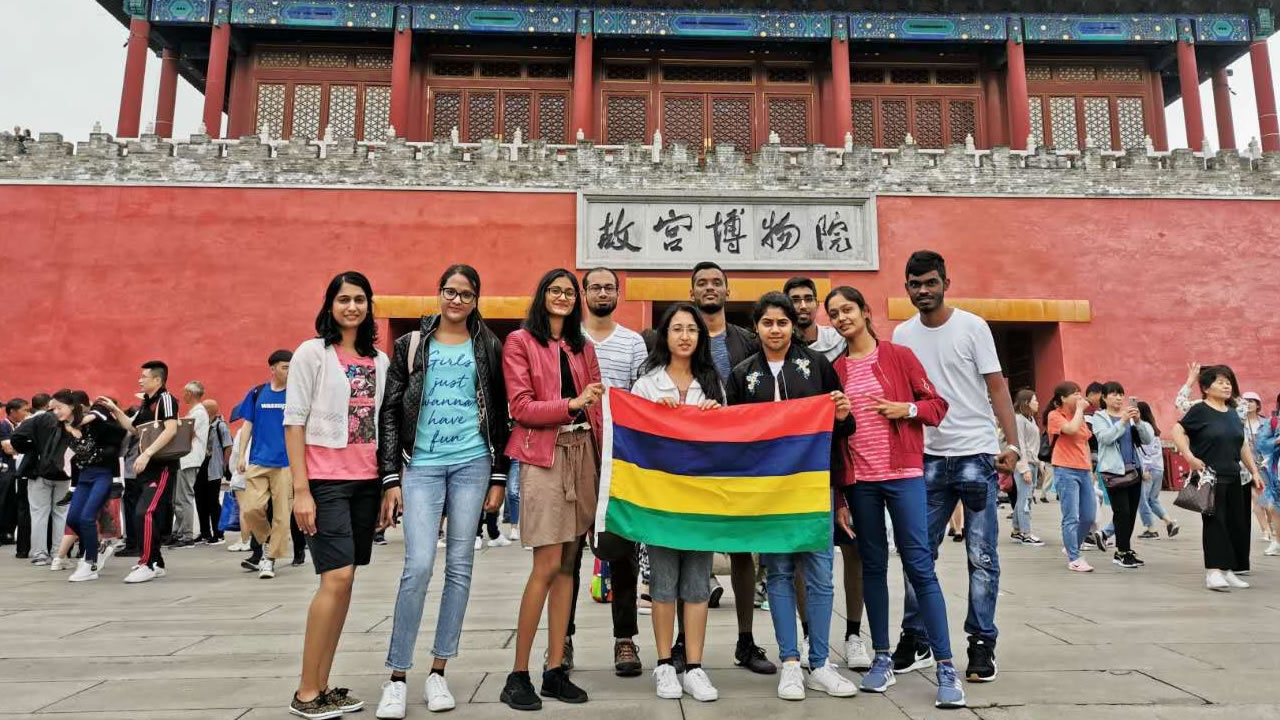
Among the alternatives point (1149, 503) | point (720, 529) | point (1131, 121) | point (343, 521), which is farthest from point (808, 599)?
point (1131, 121)

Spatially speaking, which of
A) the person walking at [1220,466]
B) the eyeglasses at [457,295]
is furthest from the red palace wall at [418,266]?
the eyeglasses at [457,295]

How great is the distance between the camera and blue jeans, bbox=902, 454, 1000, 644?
2.87 metres

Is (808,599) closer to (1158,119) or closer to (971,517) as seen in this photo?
(971,517)

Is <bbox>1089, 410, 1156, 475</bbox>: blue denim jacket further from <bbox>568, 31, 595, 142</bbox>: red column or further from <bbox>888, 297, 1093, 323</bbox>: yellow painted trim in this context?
<bbox>568, 31, 595, 142</bbox>: red column

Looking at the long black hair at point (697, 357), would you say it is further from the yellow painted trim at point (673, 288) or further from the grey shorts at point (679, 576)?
the yellow painted trim at point (673, 288)

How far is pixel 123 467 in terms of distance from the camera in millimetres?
6051

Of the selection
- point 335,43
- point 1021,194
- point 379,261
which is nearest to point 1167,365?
point 1021,194

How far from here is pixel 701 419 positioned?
2900 millimetres

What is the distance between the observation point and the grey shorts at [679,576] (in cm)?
274

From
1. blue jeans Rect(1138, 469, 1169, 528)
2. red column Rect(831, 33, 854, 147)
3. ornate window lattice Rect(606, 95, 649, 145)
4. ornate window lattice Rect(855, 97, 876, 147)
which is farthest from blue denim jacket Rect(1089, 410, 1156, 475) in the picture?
ornate window lattice Rect(606, 95, 649, 145)

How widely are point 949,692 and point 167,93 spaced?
19.2m

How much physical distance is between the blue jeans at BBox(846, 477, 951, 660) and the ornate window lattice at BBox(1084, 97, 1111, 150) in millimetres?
17480

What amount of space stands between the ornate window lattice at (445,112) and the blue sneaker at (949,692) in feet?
52.8

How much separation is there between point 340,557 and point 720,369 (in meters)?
1.74
